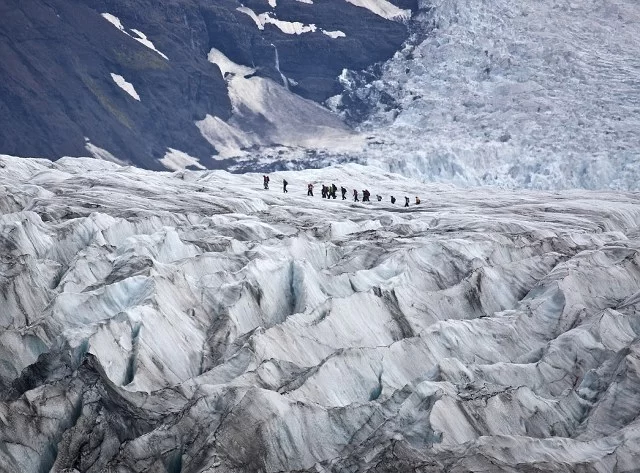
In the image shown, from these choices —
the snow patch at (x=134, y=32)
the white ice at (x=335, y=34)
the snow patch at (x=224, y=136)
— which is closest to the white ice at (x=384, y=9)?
the white ice at (x=335, y=34)

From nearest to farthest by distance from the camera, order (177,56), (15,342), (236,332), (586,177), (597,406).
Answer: (597,406), (15,342), (236,332), (586,177), (177,56)

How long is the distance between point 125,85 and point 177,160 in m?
14.2

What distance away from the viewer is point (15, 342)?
44.2 meters

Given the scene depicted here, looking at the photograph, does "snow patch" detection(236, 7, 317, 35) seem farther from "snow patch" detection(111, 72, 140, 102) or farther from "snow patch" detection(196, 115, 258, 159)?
"snow patch" detection(111, 72, 140, 102)

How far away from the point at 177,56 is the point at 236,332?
362ft

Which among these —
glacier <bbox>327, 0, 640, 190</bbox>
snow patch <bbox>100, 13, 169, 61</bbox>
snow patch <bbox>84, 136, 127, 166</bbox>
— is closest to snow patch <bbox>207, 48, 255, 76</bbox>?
snow patch <bbox>100, 13, 169, 61</bbox>

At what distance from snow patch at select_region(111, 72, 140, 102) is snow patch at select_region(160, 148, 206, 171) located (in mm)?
10058

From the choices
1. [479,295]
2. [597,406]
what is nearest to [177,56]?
[479,295]

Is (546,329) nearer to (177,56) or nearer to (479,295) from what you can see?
(479,295)

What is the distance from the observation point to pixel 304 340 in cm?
4531

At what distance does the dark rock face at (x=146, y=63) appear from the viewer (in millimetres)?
135875

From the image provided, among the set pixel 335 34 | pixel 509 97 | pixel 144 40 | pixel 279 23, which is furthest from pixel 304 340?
pixel 279 23

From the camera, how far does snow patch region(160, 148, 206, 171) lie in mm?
138500

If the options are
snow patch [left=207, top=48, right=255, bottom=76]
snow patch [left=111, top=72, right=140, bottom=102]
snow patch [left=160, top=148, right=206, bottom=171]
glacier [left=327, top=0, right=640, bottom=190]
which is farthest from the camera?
snow patch [left=207, top=48, right=255, bottom=76]
